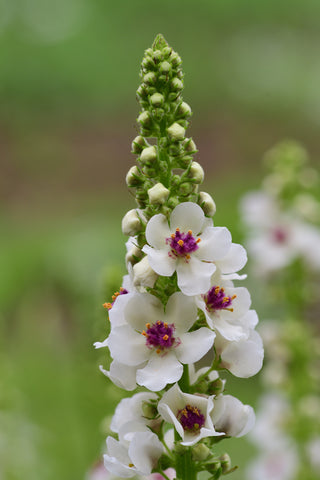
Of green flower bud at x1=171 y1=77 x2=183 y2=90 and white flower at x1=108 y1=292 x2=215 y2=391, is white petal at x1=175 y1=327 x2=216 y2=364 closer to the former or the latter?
white flower at x1=108 y1=292 x2=215 y2=391

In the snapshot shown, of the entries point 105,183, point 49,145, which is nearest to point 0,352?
point 105,183

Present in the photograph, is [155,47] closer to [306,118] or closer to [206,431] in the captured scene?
[206,431]

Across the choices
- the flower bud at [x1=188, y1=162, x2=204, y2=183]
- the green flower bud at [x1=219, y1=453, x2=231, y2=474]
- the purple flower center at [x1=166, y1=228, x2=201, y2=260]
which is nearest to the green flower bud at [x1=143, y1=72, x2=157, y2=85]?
the flower bud at [x1=188, y1=162, x2=204, y2=183]

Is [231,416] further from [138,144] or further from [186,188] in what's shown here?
[138,144]

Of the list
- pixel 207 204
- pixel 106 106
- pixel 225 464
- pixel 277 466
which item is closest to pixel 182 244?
pixel 207 204

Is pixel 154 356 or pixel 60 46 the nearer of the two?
pixel 154 356

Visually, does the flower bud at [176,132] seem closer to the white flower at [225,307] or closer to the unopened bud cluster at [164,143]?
the unopened bud cluster at [164,143]
